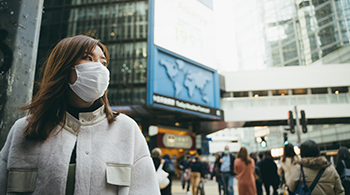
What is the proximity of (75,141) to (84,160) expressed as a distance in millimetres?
123

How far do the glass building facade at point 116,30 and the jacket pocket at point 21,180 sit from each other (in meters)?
18.7

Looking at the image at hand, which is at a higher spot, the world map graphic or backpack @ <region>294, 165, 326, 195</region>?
the world map graphic

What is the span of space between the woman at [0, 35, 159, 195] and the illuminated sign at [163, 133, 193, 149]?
23.8 m

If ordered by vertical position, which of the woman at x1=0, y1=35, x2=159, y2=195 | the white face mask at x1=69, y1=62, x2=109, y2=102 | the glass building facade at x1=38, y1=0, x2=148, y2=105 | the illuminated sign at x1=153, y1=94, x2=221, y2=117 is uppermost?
the glass building facade at x1=38, y1=0, x2=148, y2=105

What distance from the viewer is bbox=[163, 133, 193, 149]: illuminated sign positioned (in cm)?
2503

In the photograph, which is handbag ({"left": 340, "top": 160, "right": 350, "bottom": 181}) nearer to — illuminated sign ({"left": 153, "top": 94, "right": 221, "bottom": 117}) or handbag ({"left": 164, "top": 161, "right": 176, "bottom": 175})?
handbag ({"left": 164, "top": 161, "right": 176, "bottom": 175})

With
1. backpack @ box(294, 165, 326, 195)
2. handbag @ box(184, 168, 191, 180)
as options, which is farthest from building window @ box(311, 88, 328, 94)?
backpack @ box(294, 165, 326, 195)

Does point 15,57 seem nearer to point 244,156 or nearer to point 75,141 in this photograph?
point 75,141

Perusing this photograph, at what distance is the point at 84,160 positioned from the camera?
1198 millimetres

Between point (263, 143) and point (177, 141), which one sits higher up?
point (177, 141)

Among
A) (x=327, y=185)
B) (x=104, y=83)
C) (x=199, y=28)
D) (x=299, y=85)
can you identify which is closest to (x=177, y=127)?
(x=199, y=28)

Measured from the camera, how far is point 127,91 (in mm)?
20641

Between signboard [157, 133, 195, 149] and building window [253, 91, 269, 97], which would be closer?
signboard [157, 133, 195, 149]

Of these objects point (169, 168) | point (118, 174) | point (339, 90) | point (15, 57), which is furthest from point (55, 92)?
point (339, 90)
